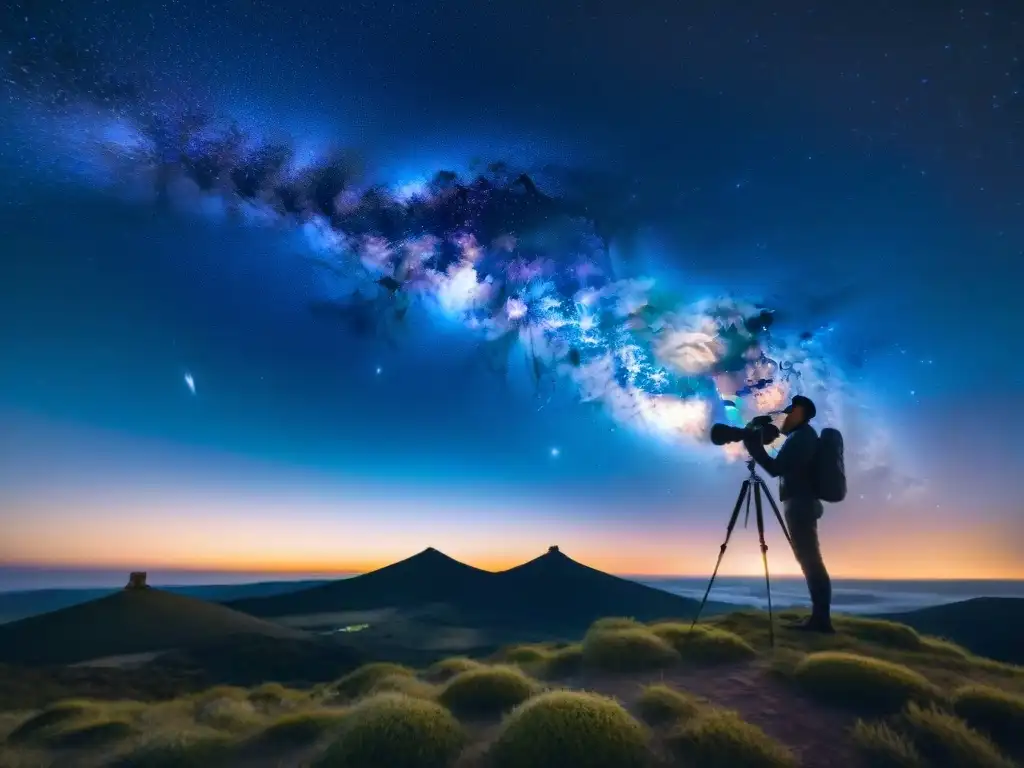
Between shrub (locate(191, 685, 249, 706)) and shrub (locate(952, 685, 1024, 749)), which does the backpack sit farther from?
shrub (locate(191, 685, 249, 706))

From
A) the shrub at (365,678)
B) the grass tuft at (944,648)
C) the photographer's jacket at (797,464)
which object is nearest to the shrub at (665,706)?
the photographer's jacket at (797,464)

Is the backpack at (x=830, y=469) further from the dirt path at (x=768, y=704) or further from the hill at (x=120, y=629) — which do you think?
the hill at (x=120, y=629)

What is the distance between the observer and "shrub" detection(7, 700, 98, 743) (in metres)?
12.3

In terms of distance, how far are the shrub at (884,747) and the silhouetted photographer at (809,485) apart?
13.4ft

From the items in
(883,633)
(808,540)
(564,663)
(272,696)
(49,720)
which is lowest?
(272,696)

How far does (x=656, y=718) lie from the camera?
8.02 m

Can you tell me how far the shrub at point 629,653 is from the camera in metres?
10.9

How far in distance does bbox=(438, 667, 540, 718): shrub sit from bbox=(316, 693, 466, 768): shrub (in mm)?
994

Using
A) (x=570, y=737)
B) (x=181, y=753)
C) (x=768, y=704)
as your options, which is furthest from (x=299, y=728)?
(x=768, y=704)

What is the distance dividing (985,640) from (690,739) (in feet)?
407

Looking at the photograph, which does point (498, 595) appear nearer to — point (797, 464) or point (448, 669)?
point (448, 669)

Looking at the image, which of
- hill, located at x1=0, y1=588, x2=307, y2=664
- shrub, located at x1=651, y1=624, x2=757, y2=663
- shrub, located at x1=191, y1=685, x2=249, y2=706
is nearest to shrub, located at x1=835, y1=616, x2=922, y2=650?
shrub, located at x1=651, y1=624, x2=757, y2=663

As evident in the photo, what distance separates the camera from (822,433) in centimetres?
1151

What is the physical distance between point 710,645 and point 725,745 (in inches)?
177
